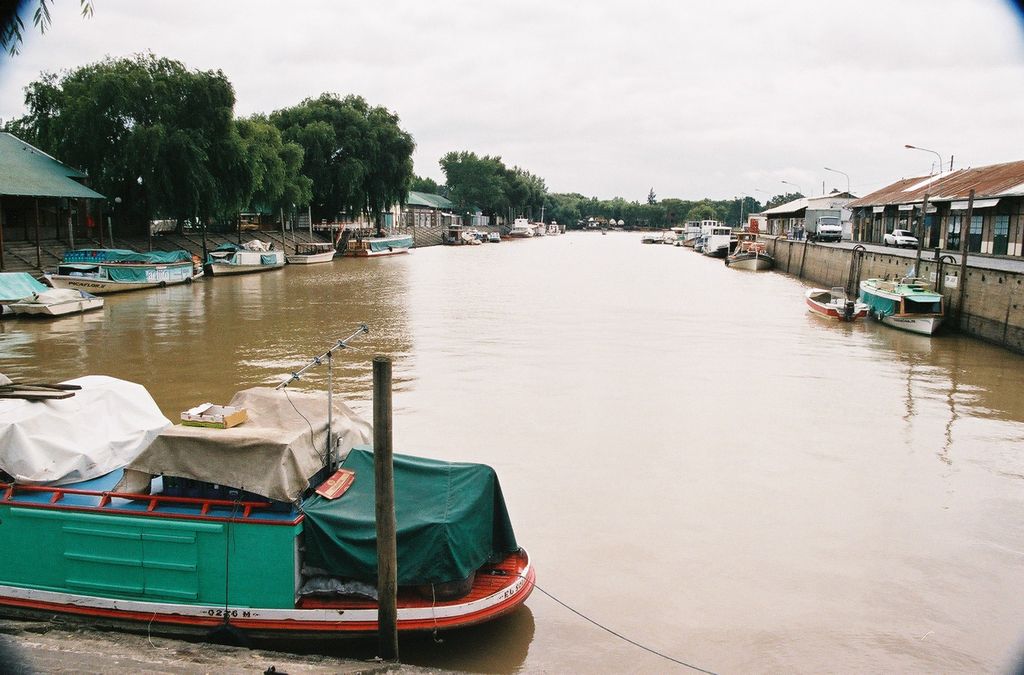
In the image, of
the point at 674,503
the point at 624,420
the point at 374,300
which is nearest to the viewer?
the point at 674,503

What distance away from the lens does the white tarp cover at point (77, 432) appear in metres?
9.36

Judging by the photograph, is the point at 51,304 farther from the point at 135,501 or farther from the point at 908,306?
the point at 908,306

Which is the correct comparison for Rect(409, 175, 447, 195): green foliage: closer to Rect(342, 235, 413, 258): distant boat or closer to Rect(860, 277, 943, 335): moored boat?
Rect(342, 235, 413, 258): distant boat

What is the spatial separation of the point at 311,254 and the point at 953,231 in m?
46.8

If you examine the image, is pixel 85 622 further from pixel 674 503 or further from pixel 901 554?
pixel 901 554

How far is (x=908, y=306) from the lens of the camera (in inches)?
1282

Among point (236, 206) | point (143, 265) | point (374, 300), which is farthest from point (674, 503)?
point (236, 206)

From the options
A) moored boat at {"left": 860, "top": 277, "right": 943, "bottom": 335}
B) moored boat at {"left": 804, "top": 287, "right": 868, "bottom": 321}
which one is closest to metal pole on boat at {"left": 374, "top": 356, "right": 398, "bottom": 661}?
moored boat at {"left": 860, "top": 277, "right": 943, "bottom": 335}

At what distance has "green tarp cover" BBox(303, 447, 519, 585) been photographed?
28.1 ft

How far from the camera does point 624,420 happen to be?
1839 centimetres

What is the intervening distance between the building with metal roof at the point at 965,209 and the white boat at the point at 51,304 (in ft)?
117

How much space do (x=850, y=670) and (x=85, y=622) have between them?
859 centimetres

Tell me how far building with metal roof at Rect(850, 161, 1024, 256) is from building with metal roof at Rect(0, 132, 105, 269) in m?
43.3

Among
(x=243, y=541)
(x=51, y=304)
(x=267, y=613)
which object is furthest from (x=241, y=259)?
(x=267, y=613)
